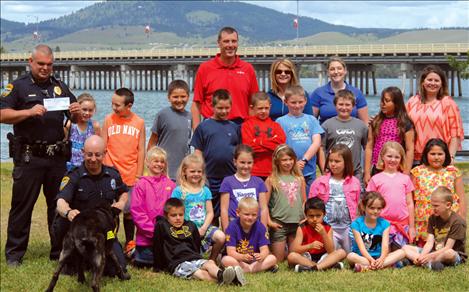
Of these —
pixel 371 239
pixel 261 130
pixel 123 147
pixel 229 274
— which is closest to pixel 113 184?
pixel 123 147

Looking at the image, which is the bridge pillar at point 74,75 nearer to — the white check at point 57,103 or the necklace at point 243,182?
the white check at point 57,103

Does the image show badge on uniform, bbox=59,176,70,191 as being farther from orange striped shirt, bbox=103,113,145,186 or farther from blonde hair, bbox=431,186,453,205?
blonde hair, bbox=431,186,453,205

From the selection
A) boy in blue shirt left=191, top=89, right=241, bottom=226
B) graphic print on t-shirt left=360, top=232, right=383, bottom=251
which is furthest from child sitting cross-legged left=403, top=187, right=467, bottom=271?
boy in blue shirt left=191, top=89, right=241, bottom=226

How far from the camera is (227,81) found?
31.6 ft

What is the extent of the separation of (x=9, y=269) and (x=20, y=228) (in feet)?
1.68

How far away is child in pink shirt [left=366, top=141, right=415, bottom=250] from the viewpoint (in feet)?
30.4

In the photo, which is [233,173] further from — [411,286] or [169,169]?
[411,286]

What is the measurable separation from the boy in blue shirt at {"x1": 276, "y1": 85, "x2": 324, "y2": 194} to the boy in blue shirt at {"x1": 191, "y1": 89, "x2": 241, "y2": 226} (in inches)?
26.7

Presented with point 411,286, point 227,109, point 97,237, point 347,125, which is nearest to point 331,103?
point 347,125

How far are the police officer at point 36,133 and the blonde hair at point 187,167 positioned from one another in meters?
1.36

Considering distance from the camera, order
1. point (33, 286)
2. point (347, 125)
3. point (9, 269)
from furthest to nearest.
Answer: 1. point (347, 125)
2. point (9, 269)
3. point (33, 286)

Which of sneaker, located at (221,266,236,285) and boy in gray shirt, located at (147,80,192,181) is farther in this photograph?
boy in gray shirt, located at (147,80,192,181)

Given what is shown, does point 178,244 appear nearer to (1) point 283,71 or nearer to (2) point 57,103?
(2) point 57,103

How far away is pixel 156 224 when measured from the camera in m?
8.70
